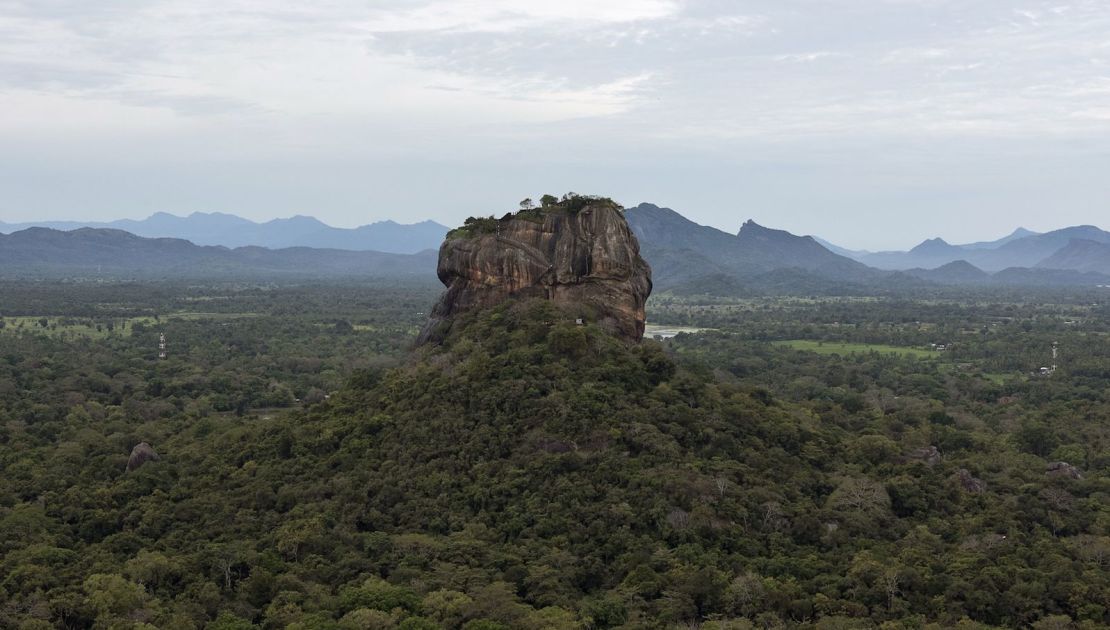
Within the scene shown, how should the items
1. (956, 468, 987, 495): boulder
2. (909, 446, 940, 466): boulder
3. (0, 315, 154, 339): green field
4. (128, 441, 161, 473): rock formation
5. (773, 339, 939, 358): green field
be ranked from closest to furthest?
(956, 468, 987, 495): boulder, (909, 446, 940, 466): boulder, (128, 441, 161, 473): rock formation, (773, 339, 939, 358): green field, (0, 315, 154, 339): green field

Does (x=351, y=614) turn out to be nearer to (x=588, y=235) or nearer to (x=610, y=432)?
(x=610, y=432)

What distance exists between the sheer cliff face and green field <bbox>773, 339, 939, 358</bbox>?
168ft

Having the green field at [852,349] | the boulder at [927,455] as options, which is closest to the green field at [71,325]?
the green field at [852,349]

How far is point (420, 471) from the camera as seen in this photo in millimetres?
31625

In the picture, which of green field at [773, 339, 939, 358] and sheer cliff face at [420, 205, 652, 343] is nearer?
sheer cliff face at [420, 205, 652, 343]

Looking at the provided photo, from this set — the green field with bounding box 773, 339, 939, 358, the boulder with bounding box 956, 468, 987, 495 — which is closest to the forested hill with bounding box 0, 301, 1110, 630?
the boulder with bounding box 956, 468, 987, 495

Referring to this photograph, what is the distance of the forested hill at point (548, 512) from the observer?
80.6 ft

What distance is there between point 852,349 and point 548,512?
6764cm

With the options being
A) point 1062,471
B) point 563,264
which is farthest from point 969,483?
point 563,264

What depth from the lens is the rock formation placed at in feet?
120

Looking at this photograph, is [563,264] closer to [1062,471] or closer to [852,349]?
[1062,471]

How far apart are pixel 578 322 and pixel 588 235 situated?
4047 mm

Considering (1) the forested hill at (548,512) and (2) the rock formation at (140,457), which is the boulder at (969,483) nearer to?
(1) the forested hill at (548,512)

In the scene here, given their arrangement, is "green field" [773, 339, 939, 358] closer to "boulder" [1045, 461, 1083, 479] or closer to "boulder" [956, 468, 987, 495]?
"boulder" [1045, 461, 1083, 479]
